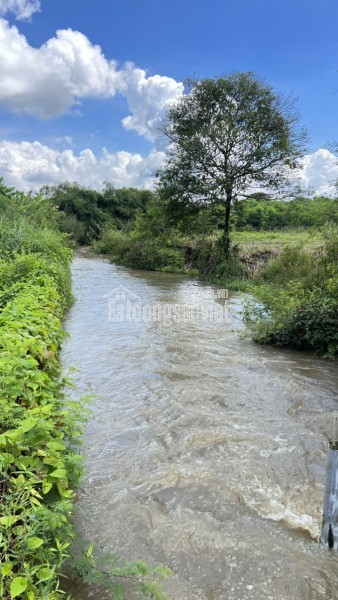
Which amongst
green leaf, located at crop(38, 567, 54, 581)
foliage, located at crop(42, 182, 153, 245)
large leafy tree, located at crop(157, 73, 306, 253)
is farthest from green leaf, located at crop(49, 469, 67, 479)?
foliage, located at crop(42, 182, 153, 245)

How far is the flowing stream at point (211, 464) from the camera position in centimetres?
274

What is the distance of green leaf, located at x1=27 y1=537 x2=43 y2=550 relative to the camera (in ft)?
6.24

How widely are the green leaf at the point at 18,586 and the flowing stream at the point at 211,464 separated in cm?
85

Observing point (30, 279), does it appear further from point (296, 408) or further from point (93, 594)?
point (93, 594)

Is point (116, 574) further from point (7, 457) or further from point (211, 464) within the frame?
point (211, 464)

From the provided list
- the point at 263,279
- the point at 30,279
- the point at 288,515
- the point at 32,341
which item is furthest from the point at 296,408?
the point at 263,279

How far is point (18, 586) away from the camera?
172 centimetres

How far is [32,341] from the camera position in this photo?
3830 millimetres

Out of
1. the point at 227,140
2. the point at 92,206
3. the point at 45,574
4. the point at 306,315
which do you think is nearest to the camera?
the point at 45,574

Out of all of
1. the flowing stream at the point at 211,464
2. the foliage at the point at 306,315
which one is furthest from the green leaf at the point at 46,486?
the foliage at the point at 306,315

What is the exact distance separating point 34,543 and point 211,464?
2316 millimetres

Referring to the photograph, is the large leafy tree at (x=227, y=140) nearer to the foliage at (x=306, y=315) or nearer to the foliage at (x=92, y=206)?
the foliage at (x=306, y=315)

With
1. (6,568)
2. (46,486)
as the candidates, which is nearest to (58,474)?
(46,486)

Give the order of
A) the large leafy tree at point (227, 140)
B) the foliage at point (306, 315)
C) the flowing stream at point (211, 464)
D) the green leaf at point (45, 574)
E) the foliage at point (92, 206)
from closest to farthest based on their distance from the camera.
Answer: the green leaf at point (45, 574)
the flowing stream at point (211, 464)
the foliage at point (306, 315)
the large leafy tree at point (227, 140)
the foliage at point (92, 206)
